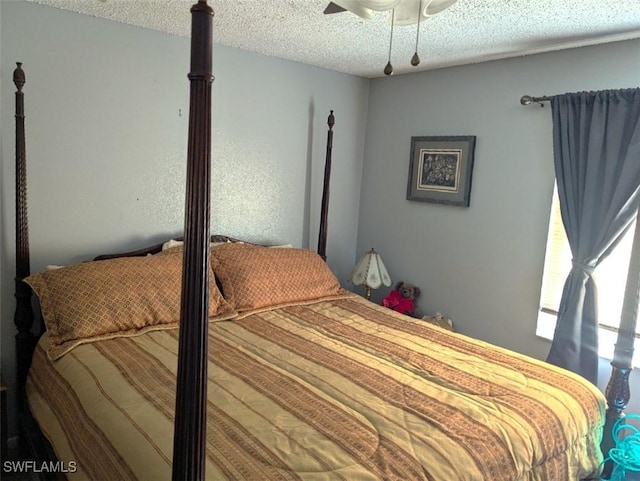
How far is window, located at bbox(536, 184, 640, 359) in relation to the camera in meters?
2.64

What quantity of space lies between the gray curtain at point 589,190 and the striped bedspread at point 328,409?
1.91 feet

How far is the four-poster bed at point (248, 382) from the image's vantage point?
3.34 feet

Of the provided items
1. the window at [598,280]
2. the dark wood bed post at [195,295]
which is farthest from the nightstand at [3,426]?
the window at [598,280]

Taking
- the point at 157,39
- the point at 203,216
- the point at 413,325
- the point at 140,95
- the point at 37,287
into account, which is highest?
the point at 157,39

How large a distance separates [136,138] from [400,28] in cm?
156

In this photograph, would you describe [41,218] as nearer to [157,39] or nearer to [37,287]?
[37,287]

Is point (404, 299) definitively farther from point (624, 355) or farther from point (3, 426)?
point (3, 426)

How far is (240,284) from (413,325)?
3.25ft

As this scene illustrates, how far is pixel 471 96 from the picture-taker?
3.14 metres

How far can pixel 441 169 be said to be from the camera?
130 inches

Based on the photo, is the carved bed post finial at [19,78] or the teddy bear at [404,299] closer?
the carved bed post finial at [19,78]

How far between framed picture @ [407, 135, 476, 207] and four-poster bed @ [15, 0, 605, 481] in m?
1.00

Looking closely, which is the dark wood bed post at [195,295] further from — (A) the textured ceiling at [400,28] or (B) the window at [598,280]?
(B) the window at [598,280]

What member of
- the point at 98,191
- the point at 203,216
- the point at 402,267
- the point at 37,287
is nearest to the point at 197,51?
the point at 203,216
